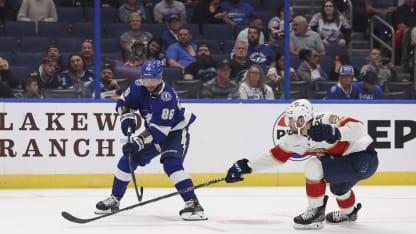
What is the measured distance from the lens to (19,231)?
628cm

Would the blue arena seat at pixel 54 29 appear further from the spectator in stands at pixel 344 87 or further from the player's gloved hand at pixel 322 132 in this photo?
the player's gloved hand at pixel 322 132

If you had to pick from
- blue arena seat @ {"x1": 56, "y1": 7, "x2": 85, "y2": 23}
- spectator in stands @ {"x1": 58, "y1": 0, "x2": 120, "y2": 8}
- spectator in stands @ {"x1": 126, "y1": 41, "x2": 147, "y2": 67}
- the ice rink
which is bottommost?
the ice rink

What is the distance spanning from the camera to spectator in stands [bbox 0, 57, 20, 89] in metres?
9.30

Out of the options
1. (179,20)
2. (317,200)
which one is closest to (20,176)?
(179,20)

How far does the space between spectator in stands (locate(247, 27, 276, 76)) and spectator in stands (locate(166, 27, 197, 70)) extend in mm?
570

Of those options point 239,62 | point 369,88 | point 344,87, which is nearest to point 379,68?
point 369,88

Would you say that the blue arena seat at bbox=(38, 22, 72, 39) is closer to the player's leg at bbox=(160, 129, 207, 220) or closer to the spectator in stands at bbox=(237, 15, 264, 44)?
the spectator in stands at bbox=(237, 15, 264, 44)

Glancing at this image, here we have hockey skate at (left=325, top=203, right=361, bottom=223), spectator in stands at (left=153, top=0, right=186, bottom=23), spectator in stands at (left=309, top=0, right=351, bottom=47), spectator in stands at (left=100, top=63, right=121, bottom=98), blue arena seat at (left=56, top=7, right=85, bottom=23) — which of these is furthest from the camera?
spectator in stands at (left=309, top=0, right=351, bottom=47)

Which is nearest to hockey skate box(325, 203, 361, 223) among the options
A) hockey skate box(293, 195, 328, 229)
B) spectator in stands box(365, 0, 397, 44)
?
hockey skate box(293, 195, 328, 229)

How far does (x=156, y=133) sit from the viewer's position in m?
7.02

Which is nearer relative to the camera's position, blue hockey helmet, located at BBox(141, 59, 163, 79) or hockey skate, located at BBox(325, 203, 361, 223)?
hockey skate, located at BBox(325, 203, 361, 223)

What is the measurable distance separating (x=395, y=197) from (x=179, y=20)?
3107 mm

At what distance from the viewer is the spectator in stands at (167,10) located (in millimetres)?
10492

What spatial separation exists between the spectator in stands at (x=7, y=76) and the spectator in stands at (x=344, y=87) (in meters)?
3.05
